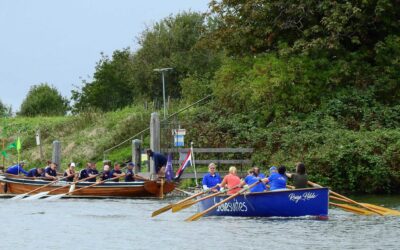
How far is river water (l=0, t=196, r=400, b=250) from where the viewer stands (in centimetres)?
2536

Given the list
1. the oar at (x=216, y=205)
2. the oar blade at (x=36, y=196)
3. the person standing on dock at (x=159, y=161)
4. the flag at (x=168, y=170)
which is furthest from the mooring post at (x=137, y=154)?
the oar at (x=216, y=205)

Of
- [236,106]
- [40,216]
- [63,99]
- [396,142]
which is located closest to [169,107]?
[236,106]

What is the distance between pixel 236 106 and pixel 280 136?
4883mm

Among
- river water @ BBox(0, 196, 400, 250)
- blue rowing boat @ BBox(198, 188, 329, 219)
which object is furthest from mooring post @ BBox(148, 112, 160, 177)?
blue rowing boat @ BBox(198, 188, 329, 219)

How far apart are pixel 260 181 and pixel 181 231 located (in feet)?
12.0

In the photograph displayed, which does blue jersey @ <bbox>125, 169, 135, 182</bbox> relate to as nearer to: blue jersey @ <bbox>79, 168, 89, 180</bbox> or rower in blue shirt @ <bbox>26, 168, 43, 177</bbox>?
blue jersey @ <bbox>79, 168, 89, 180</bbox>

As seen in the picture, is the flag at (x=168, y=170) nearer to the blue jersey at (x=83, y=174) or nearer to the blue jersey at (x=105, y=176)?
the blue jersey at (x=105, y=176)

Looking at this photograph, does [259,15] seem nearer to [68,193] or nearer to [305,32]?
[305,32]

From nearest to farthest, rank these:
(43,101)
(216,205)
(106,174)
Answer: (216,205), (106,174), (43,101)

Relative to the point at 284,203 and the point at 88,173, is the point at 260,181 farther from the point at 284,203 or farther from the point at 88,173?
the point at 88,173

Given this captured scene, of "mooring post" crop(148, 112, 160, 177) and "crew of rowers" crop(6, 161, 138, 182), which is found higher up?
"mooring post" crop(148, 112, 160, 177)

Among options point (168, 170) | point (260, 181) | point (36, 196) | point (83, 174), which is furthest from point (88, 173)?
point (260, 181)

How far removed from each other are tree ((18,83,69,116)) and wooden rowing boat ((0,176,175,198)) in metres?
50.5

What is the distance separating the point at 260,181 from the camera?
31.0 meters
